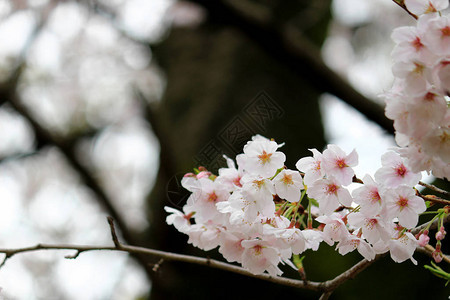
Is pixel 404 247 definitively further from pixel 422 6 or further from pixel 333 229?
pixel 422 6

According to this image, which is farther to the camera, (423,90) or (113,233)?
(113,233)

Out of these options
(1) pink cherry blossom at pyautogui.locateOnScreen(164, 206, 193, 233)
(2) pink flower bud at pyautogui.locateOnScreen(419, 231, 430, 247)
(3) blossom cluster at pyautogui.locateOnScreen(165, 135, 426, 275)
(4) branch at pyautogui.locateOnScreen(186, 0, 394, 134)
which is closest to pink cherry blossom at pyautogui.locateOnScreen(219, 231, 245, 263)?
(3) blossom cluster at pyautogui.locateOnScreen(165, 135, 426, 275)

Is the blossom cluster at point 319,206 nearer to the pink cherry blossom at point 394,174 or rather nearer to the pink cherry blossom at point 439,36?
the pink cherry blossom at point 394,174

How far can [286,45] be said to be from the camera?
177 cm

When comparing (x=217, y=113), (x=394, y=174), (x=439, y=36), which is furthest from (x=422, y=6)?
(x=217, y=113)

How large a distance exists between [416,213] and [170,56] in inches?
82.1

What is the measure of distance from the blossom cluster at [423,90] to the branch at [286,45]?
4.10 feet

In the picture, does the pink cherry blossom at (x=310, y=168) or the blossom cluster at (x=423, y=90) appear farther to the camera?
the pink cherry blossom at (x=310, y=168)

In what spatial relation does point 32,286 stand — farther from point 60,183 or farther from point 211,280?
point 211,280

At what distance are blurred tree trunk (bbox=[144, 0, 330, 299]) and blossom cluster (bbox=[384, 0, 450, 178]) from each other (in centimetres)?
79

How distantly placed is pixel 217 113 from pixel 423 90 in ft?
5.17

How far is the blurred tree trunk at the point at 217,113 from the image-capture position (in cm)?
159

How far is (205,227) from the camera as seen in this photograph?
0.69m

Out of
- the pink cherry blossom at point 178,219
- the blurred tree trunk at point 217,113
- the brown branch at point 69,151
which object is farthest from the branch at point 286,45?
the pink cherry blossom at point 178,219
